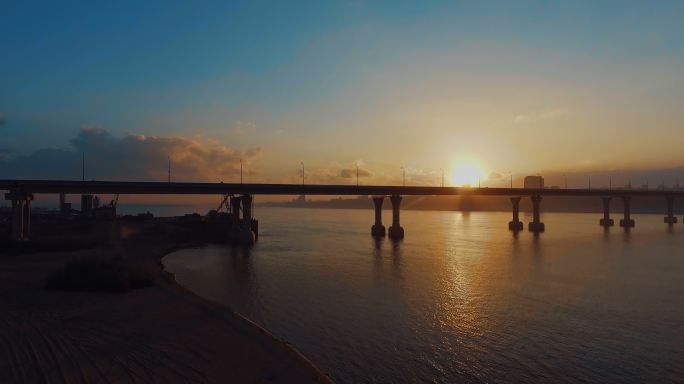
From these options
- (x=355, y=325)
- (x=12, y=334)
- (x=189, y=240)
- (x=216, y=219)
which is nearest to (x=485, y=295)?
(x=355, y=325)

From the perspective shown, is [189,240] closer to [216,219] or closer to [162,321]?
[216,219]

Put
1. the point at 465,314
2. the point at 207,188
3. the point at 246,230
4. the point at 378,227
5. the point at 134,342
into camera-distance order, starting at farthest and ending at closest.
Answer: the point at 378,227 < the point at 207,188 < the point at 246,230 < the point at 465,314 < the point at 134,342

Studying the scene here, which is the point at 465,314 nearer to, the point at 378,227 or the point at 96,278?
the point at 96,278

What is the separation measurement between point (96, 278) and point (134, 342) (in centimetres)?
1247

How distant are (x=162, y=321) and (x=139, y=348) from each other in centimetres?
421

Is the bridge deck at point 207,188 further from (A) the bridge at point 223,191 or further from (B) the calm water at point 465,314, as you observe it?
(B) the calm water at point 465,314

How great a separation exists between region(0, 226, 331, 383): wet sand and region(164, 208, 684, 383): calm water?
8.98ft

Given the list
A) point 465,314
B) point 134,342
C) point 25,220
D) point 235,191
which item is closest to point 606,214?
point 235,191

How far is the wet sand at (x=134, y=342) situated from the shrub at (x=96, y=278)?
100cm

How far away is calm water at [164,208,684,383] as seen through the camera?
1836 centimetres

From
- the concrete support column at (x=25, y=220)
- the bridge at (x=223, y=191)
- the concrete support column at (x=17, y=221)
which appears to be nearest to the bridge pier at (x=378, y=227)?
the bridge at (x=223, y=191)

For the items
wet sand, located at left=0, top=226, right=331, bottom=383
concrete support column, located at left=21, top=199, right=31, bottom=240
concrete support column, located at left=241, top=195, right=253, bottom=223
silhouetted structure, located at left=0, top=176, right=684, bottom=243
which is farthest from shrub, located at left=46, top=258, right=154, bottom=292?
concrete support column, located at left=241, top=195, right=253, bottom=223

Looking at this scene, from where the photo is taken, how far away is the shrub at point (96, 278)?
27000mm

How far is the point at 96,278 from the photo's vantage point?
27406 mm
